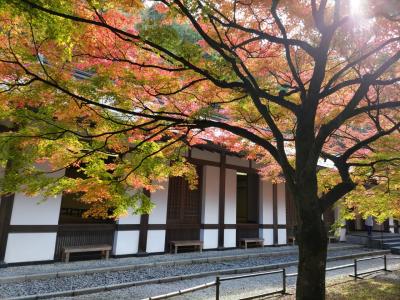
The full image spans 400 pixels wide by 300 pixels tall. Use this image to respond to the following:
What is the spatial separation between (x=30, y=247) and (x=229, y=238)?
25.6 feet

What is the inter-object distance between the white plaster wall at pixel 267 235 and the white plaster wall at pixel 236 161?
10.9 ft

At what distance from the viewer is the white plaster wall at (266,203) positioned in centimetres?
1526

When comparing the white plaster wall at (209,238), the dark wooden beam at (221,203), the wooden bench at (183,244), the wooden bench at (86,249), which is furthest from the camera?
the dark wooden beam at (221,203)

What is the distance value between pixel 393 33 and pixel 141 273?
799 cm

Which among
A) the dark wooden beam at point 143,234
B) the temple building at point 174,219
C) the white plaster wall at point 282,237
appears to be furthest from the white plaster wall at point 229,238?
the dark wooden beam at point 143,234

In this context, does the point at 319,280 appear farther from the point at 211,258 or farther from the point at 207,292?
the point at 211,258

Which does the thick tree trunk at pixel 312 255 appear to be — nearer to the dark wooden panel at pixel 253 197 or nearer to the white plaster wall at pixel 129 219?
the white plaster wall at pixel 129 219

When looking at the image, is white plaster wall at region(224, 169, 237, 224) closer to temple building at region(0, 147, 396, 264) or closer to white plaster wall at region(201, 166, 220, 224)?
temple building at region(0, 147, 396, 264)

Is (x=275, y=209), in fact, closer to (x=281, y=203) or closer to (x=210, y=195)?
(x=281, y=203)

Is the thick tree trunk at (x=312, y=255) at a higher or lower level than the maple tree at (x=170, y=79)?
lower

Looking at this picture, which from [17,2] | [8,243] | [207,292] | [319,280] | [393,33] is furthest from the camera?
[8,243]

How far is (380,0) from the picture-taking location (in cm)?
409

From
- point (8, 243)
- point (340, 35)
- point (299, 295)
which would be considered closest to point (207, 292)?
point (299, 295)

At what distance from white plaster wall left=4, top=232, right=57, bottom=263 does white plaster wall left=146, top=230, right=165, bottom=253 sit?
3216 millimetres
